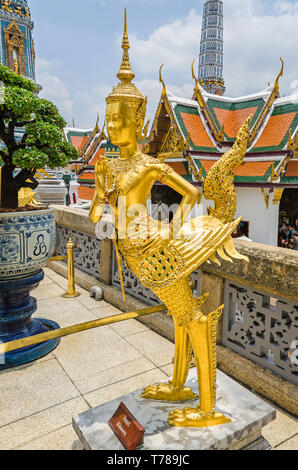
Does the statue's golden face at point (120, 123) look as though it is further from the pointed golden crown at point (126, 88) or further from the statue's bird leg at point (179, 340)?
the statue's bird leg at point (179, 340)

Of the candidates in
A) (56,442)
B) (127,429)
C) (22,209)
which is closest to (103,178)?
(127,429)

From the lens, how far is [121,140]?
201 centimetres

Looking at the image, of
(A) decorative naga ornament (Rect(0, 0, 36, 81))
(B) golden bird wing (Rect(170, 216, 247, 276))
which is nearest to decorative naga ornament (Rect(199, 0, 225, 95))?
(A) decorative naga ornament (Rect(0, 0, 36, 81))

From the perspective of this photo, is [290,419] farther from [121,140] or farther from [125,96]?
[125,96]

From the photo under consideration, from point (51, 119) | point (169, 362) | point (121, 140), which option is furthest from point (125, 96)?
point (169, 362)

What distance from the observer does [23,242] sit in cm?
334

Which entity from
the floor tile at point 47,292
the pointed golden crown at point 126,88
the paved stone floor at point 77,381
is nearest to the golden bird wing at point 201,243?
the pointed golden crown at point 126,88

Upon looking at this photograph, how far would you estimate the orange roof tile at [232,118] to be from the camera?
1395 centimetres

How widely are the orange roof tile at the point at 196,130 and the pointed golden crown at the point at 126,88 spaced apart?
10.9m

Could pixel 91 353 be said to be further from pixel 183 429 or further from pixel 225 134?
pixel 225 134

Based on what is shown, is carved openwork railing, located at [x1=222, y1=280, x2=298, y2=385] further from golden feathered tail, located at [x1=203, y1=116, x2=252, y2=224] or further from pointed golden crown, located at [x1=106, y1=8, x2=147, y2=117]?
pointed golden crown, located at [x1=106, y1=8, x2=147, y2=117]

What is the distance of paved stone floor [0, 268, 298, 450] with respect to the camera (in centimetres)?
242

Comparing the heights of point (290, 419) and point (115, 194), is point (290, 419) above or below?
below
